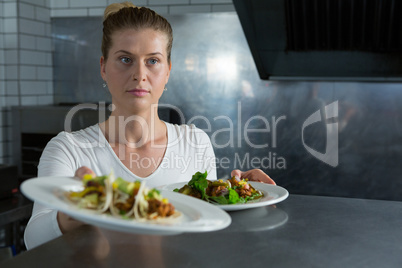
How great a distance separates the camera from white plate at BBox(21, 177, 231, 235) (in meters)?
0.75

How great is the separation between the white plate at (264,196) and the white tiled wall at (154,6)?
2.13m

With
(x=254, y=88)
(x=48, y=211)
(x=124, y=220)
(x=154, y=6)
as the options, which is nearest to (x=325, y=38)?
(x=254, y=88)

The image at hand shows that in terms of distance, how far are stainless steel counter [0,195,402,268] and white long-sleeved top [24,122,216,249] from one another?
0.33 m

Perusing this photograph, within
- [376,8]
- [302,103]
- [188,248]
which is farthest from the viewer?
[302,103]

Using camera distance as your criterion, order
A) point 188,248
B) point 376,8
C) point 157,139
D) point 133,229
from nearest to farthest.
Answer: point 133,229 < point 188,248 < point 157,139 < point 376,8

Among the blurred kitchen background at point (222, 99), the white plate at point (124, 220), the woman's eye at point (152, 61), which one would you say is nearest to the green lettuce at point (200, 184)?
the white plate at point (124, 220)

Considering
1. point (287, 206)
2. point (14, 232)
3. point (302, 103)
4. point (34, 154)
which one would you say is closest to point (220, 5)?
point (302, 103)

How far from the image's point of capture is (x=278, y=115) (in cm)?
316

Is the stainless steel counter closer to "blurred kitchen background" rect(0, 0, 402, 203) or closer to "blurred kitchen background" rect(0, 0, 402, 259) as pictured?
"blurred kitchen background" rect(0, 0, 402, 259)

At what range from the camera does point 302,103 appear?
10.2 feet

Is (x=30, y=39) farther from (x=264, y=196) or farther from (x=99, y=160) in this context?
(x=264, y=196)

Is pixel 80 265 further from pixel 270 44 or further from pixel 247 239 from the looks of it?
pixel 270 44

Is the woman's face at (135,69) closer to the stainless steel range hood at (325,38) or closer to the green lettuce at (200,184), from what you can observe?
the green lettuce at (200,184)

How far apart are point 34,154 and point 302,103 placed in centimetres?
201
